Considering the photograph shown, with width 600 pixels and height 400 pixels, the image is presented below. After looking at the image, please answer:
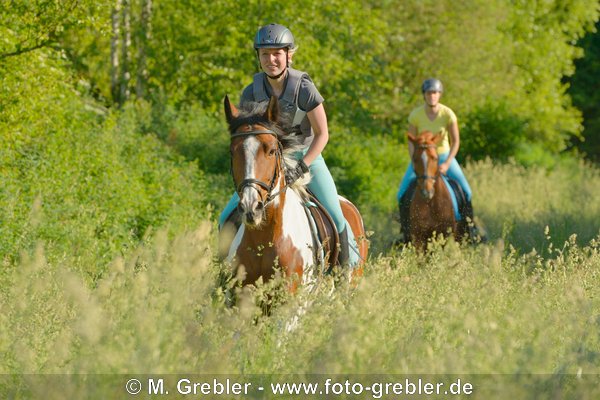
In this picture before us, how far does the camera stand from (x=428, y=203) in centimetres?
1302

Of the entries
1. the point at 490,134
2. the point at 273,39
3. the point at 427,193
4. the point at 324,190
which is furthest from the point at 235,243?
the point at 490,134

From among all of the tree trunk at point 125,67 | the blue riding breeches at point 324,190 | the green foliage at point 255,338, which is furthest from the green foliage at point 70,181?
the tree trunk at point 125,67

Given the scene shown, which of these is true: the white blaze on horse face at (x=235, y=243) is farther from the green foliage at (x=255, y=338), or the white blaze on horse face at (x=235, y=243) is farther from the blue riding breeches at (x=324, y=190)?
the blue riding breeches at (x=324, y=190)

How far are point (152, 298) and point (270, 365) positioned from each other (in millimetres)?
808

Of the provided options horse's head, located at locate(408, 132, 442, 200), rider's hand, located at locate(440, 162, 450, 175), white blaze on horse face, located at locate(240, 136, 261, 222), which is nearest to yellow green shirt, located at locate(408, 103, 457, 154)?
rider's hand, located at locate(440, 162, 450, 175)

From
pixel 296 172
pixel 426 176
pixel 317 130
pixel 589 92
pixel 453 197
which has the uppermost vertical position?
pixel 589 92

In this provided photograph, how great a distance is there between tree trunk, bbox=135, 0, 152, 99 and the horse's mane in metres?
15.8

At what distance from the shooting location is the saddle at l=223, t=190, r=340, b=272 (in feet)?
25.1

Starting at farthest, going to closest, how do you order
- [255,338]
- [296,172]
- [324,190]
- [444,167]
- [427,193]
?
1. [444,167]
2. [427,193]
3. [324,190]
4. [296,172]
5. [255,338]

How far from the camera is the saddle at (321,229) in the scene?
7664mm

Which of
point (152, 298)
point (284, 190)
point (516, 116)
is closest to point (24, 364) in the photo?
point (152, 298)

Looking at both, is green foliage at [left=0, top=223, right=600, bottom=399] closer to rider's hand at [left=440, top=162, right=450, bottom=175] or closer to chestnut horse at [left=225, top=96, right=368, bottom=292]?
chestnut horse at [left=225, top=96, right=368, bottom=292]

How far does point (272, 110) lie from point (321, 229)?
1.10 m

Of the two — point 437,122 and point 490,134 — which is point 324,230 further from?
point 490,134
